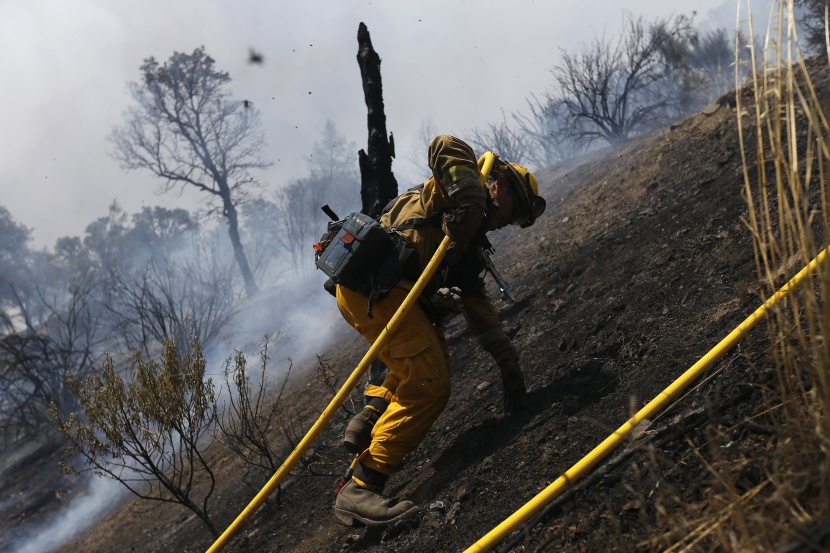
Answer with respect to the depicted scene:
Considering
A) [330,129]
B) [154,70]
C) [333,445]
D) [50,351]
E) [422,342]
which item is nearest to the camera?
[422,342]

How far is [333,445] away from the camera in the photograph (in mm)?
5406

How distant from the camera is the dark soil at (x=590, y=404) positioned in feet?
8.05

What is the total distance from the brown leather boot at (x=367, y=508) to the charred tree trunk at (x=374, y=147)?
3.10 m

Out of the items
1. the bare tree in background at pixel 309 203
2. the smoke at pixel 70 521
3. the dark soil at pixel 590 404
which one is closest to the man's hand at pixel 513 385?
the dark soil at pixel 590 404

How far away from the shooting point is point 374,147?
6363mm

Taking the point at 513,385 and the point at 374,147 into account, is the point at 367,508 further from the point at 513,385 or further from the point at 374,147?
the point at 374,147

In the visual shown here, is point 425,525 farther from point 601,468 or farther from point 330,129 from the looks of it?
point 330,129

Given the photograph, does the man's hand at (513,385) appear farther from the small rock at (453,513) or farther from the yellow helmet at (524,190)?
the small rock at (453,513)

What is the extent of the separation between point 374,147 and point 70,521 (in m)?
7.28

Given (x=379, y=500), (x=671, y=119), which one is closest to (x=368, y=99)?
(x=379, y=500)

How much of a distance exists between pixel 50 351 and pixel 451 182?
39.3ft

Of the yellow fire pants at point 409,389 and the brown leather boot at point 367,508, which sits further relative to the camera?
the yellow fire pants at point 409,389

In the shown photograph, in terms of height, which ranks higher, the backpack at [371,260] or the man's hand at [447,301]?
the backpack at [371,260]

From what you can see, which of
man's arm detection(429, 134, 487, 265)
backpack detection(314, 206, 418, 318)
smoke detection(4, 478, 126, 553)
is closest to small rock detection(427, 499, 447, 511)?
backpack detection(314, 206, 418, 318)
